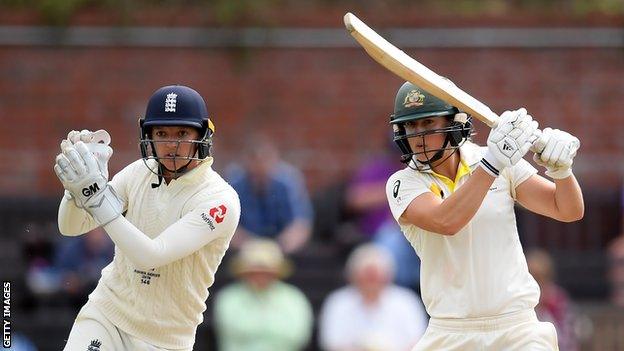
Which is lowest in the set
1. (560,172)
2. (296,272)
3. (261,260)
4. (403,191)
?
(296,272)

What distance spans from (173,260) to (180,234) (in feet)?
0.39

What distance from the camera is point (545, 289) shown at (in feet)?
35.0

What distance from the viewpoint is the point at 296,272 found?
36.7ft

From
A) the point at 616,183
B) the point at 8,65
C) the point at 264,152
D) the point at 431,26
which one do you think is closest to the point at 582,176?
the point at 616,183

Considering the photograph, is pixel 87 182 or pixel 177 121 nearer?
pixel 87 182

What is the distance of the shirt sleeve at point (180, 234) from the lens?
6.31m

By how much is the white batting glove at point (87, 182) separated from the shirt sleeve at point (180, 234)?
0.20 feet

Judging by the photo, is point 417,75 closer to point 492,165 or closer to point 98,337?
point 492,165

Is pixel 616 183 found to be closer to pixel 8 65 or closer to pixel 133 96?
pixel 133 96

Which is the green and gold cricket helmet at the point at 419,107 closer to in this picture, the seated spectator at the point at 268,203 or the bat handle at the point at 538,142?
the bat handle at the point at 538,142

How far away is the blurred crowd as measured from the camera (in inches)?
403

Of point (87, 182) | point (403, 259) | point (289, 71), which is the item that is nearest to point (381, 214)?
point (403, 259)

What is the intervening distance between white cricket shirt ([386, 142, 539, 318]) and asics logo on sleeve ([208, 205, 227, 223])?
0.78 m

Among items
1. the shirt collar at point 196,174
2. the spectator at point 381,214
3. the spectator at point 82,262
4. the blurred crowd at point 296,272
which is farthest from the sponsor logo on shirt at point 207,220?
the spectator at point 82,262
